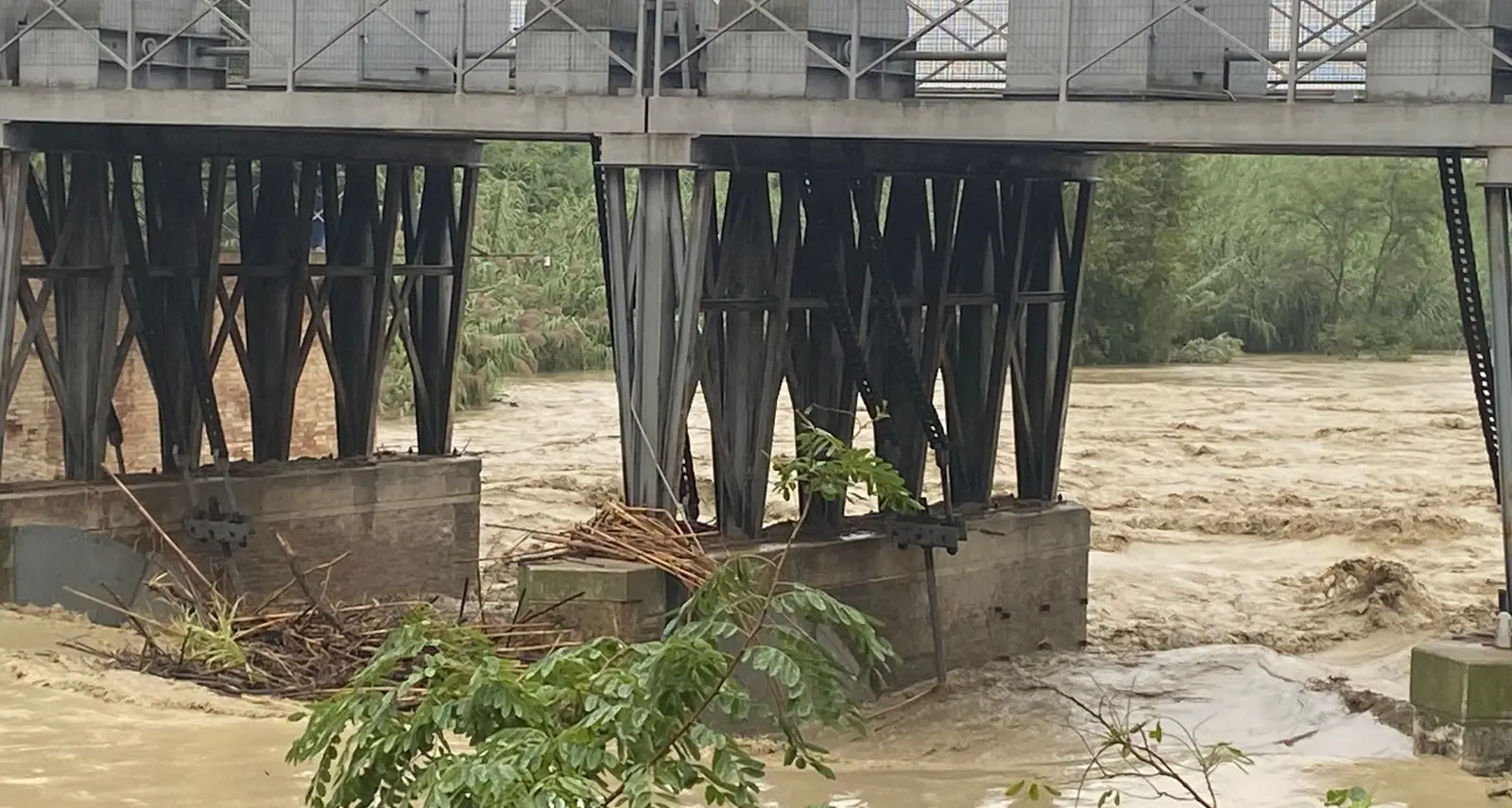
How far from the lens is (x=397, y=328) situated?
918 inches

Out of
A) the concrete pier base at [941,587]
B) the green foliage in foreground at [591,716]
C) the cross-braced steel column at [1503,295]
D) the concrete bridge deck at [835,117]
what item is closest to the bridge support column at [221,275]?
the concrete bridge deck at [835,117]

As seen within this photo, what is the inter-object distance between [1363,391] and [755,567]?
37851 mm

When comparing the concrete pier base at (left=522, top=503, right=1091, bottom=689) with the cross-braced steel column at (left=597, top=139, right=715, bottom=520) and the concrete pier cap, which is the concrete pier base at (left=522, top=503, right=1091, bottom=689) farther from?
the concrete pier cap

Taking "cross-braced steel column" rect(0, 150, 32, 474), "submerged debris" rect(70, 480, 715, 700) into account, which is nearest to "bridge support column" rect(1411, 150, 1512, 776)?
"submerged debris" rect(70, 480, 715, 700)

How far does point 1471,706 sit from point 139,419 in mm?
16383

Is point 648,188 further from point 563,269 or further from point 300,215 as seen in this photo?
point 563,269

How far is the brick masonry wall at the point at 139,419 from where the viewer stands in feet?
85.1

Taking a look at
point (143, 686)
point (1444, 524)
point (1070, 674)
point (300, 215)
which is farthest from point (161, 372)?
point (1444, 524)

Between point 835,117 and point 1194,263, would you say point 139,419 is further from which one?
point 1194,263

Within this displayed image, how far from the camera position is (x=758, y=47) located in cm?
1689

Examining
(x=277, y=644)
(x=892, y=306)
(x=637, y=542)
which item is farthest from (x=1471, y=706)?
(x=277, y=644)

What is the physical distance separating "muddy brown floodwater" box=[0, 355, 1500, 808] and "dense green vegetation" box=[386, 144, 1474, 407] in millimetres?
1338

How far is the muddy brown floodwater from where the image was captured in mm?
14117

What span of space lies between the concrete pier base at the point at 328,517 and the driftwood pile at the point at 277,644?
2.09 meters
